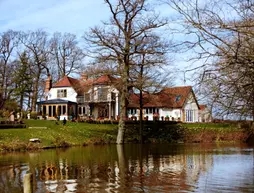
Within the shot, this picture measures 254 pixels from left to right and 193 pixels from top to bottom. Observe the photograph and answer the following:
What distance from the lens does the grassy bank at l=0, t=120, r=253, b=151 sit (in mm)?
34375

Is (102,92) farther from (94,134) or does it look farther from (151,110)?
(151,110)

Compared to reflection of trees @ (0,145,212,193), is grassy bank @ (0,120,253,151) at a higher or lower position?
higher

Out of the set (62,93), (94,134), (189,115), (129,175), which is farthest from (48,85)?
(129,175)

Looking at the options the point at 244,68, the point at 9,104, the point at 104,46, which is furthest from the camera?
the point at 9,104

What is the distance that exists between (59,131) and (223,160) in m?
19.7

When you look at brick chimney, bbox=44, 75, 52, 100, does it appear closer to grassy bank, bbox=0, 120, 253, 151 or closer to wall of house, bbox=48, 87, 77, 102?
wall of house, bbox=48, 87, 77, 102

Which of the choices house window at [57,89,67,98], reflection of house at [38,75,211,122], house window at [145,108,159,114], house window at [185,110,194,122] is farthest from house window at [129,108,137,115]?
house window at [57,89,67,98]

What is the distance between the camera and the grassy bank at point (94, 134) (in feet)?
113

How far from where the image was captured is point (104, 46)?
37812 millimetres

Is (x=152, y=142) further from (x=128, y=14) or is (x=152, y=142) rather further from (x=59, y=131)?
(x=128, y=14)

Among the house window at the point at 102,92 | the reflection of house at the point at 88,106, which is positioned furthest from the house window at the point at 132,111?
the house window at the point at 102,92

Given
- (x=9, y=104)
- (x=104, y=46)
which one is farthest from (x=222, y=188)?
(x=9, y=104)

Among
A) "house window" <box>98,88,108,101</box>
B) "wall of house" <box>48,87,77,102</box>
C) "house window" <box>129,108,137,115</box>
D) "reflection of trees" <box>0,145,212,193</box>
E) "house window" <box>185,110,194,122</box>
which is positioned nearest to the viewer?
"reflection of trees" <box>0,145,212,193</box>

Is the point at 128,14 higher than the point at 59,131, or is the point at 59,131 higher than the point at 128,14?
the point at 128,14
